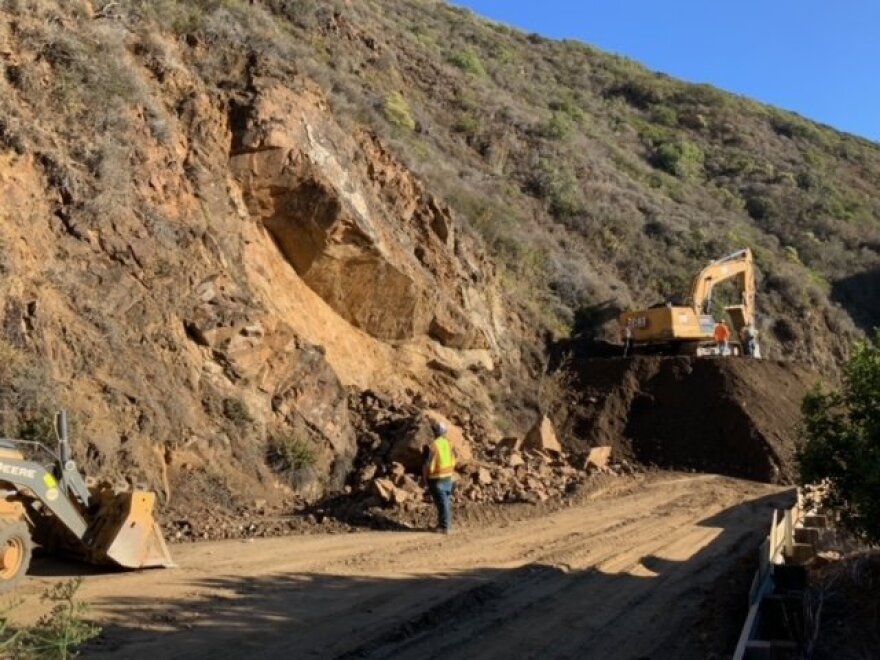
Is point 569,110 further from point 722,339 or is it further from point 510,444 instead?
point 510,444

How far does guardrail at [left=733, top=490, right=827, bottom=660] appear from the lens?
5988 mm

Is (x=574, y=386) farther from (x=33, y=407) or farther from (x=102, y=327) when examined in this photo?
(x=33, y=407)

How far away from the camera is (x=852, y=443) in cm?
743

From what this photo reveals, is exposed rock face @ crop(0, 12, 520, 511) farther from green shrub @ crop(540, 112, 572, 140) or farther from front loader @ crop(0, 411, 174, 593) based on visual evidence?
green shrub @ crop(540, 112, 572, 140)

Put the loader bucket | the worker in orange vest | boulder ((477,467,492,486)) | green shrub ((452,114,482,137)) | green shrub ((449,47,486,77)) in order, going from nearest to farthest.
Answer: the loader bucket < boulder ((477,467,492,486)) < the worker in orange vest < green shrub ((452,114,482,137)) < green shrub ((449,47,486,77))

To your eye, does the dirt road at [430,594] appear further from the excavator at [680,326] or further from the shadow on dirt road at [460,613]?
the excavator at [680,326]

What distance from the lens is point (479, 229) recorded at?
23.3 metres

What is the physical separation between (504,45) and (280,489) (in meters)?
41.4

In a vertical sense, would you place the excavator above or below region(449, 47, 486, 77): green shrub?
below

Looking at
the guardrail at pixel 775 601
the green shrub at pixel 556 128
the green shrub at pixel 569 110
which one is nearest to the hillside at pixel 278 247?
the green shrub at pixel 556 128

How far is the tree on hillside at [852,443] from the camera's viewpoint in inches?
273

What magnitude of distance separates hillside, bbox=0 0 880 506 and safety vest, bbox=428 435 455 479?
8.55ft

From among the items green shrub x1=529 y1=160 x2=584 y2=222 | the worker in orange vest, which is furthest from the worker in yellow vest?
green shrub x1=529 y1=160 x2=584 y2=222

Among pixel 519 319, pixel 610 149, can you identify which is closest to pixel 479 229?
pixel 519 319
